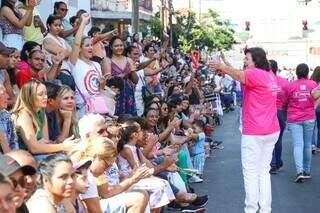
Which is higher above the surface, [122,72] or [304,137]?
[122,72]

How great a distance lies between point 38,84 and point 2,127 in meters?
0.77

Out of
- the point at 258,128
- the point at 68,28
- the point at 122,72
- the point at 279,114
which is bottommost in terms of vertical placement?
the point at 279,114

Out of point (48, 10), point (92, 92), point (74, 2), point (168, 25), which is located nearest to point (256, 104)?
point (92, 92)

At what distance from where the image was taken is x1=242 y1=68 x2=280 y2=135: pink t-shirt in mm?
7986

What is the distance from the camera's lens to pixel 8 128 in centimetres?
606

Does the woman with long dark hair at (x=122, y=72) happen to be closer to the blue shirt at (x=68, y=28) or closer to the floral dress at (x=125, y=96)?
the floral dress at (x=125, y=96)

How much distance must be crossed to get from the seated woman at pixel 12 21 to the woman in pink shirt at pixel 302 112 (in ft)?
15.5

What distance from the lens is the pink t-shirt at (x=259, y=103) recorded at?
314 inches

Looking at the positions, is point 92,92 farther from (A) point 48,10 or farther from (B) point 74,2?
(B) point 74,2

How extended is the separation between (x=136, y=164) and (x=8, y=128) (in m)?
2.19

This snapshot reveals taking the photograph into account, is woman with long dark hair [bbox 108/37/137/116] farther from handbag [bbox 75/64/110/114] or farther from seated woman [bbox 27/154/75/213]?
seated woman [bbox 27/154/75/213]

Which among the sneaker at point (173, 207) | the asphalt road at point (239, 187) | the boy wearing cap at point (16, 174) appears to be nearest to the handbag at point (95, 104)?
the sneaker at point (173, 207)

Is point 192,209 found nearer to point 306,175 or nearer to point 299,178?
point 299,178

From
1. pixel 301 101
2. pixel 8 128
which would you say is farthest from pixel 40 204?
pixel 301 101
